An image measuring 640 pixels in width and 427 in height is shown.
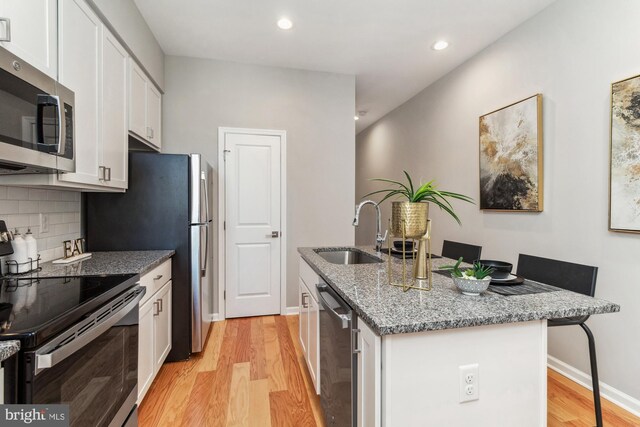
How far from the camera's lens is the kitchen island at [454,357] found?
0.98 meters

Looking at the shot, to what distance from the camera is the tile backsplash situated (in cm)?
166

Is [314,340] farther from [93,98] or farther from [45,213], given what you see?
[93,98]

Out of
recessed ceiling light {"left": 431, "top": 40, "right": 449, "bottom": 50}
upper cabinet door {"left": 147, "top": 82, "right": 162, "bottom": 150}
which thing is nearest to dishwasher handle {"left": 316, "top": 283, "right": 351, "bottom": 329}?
upper cabinet door {"left": 147, "top": 82, "right": 162, "bottom": 150}

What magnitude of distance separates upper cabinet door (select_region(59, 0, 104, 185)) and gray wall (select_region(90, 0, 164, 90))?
148mm

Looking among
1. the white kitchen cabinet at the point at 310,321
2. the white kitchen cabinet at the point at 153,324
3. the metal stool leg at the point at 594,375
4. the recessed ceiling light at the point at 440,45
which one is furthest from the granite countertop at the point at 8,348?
the recessed ceiling light at the point at 440,45

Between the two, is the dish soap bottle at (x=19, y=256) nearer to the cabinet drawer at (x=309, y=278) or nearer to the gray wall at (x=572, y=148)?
the cabinet drawer at (x=309, y=278)

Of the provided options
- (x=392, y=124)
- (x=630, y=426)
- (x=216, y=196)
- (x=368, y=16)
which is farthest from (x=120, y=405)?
(x=392, y=124)

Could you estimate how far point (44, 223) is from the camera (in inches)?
75.0

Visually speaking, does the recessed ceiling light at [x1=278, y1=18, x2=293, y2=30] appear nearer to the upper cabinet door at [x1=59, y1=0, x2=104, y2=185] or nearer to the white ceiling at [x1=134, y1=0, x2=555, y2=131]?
the white ceiling at [x1=134, y1=0, x2=555, y2=131]

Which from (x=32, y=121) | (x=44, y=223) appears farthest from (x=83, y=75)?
(x=44, y=223)

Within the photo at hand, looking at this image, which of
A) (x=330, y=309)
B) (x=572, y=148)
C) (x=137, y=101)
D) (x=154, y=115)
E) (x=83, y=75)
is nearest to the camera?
(x=330, y=309)

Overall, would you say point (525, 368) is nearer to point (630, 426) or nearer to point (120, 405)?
point (630, 426)

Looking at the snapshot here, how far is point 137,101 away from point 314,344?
7.70 feet

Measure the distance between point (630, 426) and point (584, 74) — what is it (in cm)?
221
